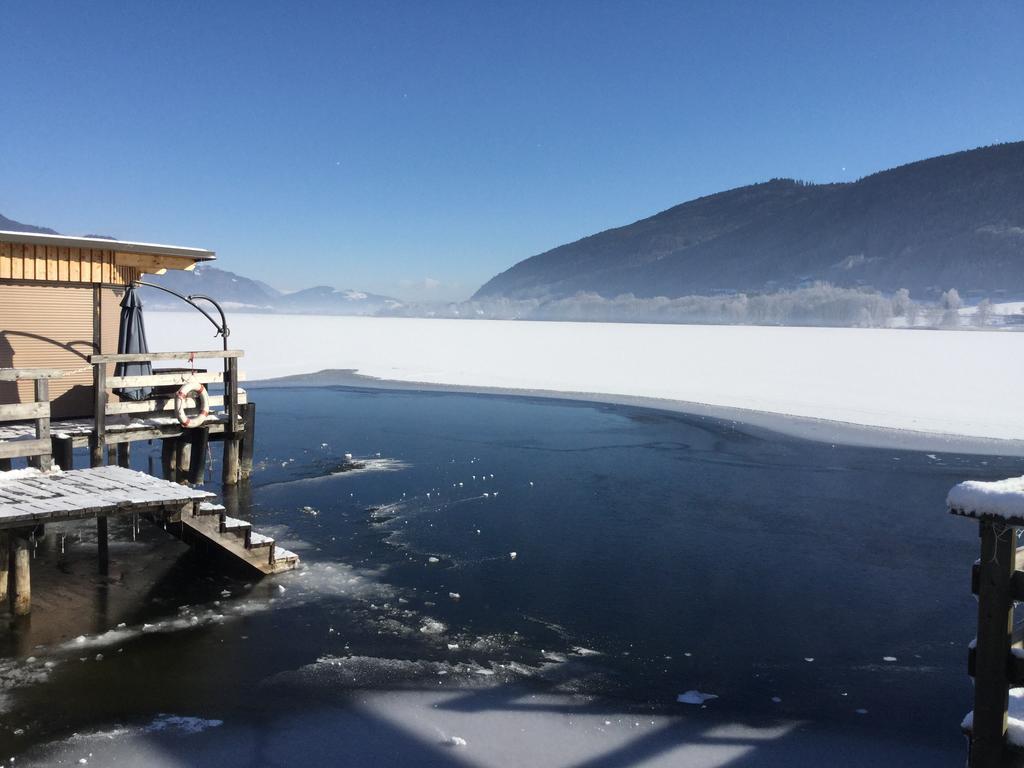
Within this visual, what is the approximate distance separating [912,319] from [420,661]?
559 ft

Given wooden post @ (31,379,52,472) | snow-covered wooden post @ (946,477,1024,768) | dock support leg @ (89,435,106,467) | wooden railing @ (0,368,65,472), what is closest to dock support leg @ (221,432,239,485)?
dock support leg @ (89,435,106,467)

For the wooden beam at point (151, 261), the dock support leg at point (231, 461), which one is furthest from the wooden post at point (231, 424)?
the wooden beam at point (151, 261)

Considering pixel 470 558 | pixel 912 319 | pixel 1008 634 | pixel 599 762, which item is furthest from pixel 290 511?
pixel 912 319

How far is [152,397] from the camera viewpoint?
1382cm

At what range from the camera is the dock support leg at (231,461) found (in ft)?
48.8

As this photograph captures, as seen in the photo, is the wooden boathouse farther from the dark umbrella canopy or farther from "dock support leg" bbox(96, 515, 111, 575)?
the dark umbrella canopy

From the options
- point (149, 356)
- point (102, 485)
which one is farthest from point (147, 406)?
point (102, 485)

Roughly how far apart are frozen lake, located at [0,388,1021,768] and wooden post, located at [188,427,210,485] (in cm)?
105

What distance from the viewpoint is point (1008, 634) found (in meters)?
4.53

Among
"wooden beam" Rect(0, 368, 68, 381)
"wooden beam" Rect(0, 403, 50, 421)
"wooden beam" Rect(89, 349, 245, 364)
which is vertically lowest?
"wooden beam" Rect(0, 403, 50, 421)

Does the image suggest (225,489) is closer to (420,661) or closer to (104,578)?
(104,578)

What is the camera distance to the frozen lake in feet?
20.9

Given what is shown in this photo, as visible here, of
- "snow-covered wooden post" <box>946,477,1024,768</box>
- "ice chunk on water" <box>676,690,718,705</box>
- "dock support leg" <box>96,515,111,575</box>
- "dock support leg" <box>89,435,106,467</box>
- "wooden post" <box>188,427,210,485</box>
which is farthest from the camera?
"wooden post" <box>188,427,210,485</box>

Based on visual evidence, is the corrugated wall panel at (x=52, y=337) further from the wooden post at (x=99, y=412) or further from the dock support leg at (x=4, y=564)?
the dock support leg at (x=4, y=564)
